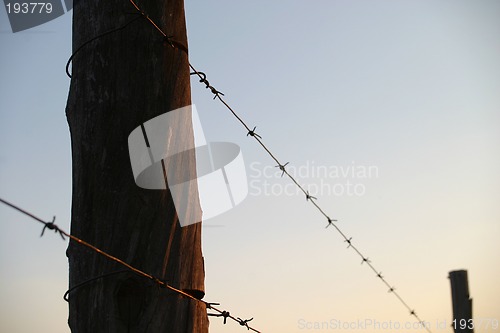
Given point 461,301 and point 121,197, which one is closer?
point 121,197

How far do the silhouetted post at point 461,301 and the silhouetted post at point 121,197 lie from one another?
443 centimetres

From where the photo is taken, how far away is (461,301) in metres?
6.62

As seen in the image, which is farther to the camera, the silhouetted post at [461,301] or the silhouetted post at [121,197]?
the silhouetted post at [461,301]

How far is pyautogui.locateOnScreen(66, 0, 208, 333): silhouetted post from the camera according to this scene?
252cm

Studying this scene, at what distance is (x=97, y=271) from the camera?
2.51m

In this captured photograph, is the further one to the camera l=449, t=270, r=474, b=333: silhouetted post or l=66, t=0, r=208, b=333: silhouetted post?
l=449, t=270, r=474, b=333: silhouetted post

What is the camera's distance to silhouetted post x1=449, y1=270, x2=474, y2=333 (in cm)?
661

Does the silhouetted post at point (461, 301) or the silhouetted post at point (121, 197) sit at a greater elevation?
the silhouetted post at point (461, 301)

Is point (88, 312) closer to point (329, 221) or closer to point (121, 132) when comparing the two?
point (121, 132)

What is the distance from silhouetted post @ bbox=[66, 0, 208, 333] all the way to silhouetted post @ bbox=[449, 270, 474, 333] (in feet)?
14.5

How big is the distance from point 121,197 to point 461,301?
4.87 meters

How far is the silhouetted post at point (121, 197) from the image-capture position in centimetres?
252

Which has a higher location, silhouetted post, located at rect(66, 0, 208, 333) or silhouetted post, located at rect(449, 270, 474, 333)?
silhouetted post, located at rect(449, 270, 474, 333)

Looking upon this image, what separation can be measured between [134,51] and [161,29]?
197 millimetres
